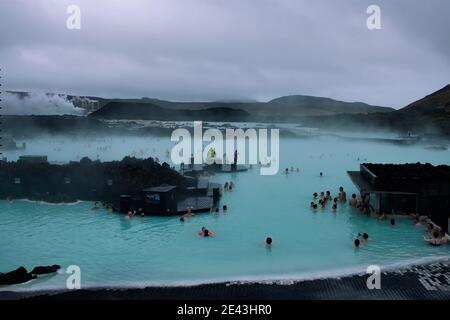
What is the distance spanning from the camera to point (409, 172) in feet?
86.2

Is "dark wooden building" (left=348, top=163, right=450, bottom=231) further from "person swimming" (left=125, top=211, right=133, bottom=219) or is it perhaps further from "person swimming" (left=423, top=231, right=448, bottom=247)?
"person swimming" (left=125, top=211, right=133, bottom=219)

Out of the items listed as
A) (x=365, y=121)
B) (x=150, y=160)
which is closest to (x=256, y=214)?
(x=150, y=160)

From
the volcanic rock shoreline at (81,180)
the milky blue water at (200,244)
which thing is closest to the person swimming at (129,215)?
the milky blue water at (200,244)

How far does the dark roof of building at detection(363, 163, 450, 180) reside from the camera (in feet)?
78.7

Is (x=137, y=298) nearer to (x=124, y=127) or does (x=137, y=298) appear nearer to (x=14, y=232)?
(x=14, y=232)

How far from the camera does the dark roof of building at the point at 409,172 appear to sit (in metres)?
24.0

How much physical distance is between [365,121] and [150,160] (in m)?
110

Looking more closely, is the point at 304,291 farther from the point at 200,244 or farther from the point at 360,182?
the point at 360,182

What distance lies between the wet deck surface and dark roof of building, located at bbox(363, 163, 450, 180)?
8896 millimetres

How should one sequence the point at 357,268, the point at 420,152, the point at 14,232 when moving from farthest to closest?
the point at 420,152 < the point at 14,232 < the point at 357,268

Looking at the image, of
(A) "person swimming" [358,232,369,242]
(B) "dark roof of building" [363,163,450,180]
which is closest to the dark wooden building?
(B) "dark roof of building" [363,163,450,180]

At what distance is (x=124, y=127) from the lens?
113 metres

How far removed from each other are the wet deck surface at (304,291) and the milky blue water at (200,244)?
1036 mm

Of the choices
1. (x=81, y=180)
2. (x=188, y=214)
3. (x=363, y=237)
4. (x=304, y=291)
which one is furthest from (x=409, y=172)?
(x=81, y=180)
